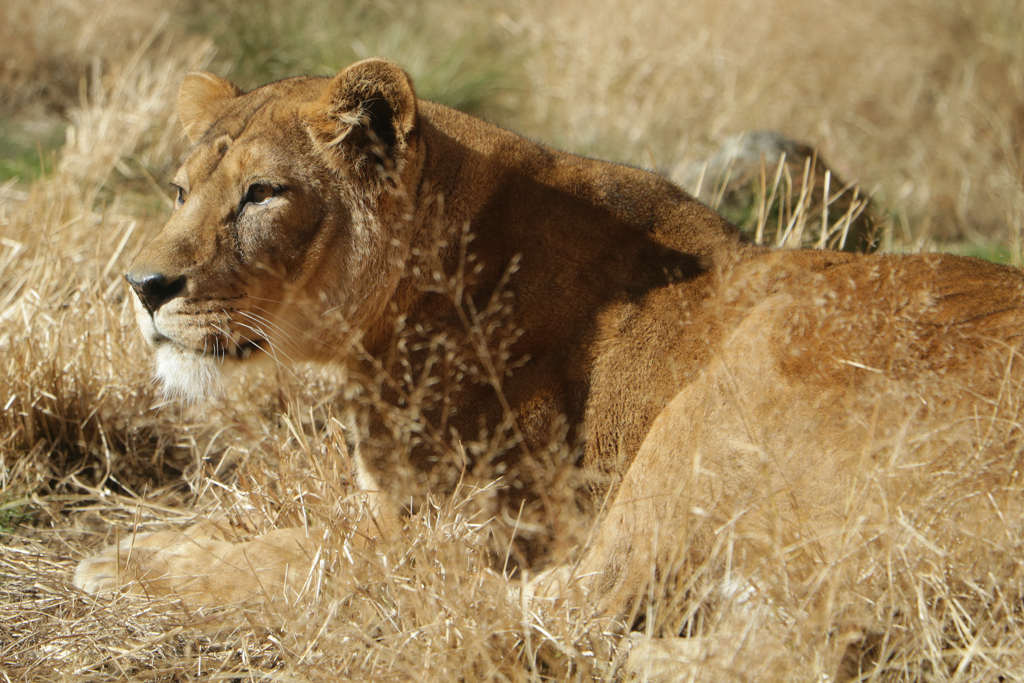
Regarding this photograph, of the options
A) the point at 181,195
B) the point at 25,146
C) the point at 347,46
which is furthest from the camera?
the point at 347,46

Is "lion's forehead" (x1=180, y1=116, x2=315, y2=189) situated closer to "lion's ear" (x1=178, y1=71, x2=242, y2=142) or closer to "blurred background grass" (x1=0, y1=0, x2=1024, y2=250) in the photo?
"lion's ear" (x1=178, y1=71, x2=242, y2=142)

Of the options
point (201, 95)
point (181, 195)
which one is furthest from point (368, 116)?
point (201, 95)

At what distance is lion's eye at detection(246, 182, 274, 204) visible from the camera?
2947 millimetres

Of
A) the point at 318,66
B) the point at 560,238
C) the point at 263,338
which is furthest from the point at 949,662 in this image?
the point at 318,66

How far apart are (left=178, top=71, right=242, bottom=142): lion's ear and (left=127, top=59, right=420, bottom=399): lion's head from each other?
0.44m

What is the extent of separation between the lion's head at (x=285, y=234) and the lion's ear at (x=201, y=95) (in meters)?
0.44

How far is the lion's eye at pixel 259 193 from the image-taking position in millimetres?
2947

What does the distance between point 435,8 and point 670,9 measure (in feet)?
10.8

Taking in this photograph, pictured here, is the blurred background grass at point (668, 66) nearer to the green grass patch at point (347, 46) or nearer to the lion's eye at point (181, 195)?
the green grass patch at point (347, 46)

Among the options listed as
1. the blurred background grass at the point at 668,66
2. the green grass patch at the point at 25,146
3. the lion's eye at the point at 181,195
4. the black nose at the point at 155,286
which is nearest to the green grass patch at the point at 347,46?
the blurred background grass at the point at 668,66

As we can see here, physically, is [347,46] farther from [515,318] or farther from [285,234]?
[515,318]

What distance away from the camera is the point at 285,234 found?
2.92 meters

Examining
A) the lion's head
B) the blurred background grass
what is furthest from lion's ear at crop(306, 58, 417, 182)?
the blurred background grass

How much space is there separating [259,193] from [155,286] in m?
0.44
